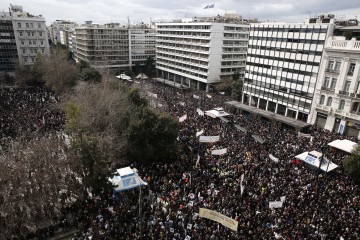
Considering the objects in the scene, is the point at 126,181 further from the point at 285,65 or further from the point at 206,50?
the point at 206,50

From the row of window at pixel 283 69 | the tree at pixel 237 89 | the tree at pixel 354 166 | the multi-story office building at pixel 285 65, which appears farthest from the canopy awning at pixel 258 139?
the tree at pixel 237 89

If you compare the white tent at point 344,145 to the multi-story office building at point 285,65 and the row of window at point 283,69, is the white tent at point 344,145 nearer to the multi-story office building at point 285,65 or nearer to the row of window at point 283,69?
the multi-story office building at point 285,65

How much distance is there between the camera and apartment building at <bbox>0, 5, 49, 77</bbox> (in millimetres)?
70375

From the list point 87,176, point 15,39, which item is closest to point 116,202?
point 87,176

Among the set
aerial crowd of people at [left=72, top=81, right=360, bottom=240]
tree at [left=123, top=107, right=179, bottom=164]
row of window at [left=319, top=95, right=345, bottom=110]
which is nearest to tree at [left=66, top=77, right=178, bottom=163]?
tree at [left=123, top=107, right=179, bottom=164]

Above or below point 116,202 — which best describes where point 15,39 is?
above

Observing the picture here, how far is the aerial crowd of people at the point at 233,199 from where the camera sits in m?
17.6

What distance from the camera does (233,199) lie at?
67.6ft

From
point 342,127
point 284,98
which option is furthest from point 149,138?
point 284,98

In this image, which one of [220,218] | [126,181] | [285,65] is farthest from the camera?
[285,65]

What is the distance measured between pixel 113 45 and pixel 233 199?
83343 millimetres

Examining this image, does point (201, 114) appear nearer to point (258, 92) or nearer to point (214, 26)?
point (258, 92)

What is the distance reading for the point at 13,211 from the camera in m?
16.7

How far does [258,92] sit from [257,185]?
34.7m
